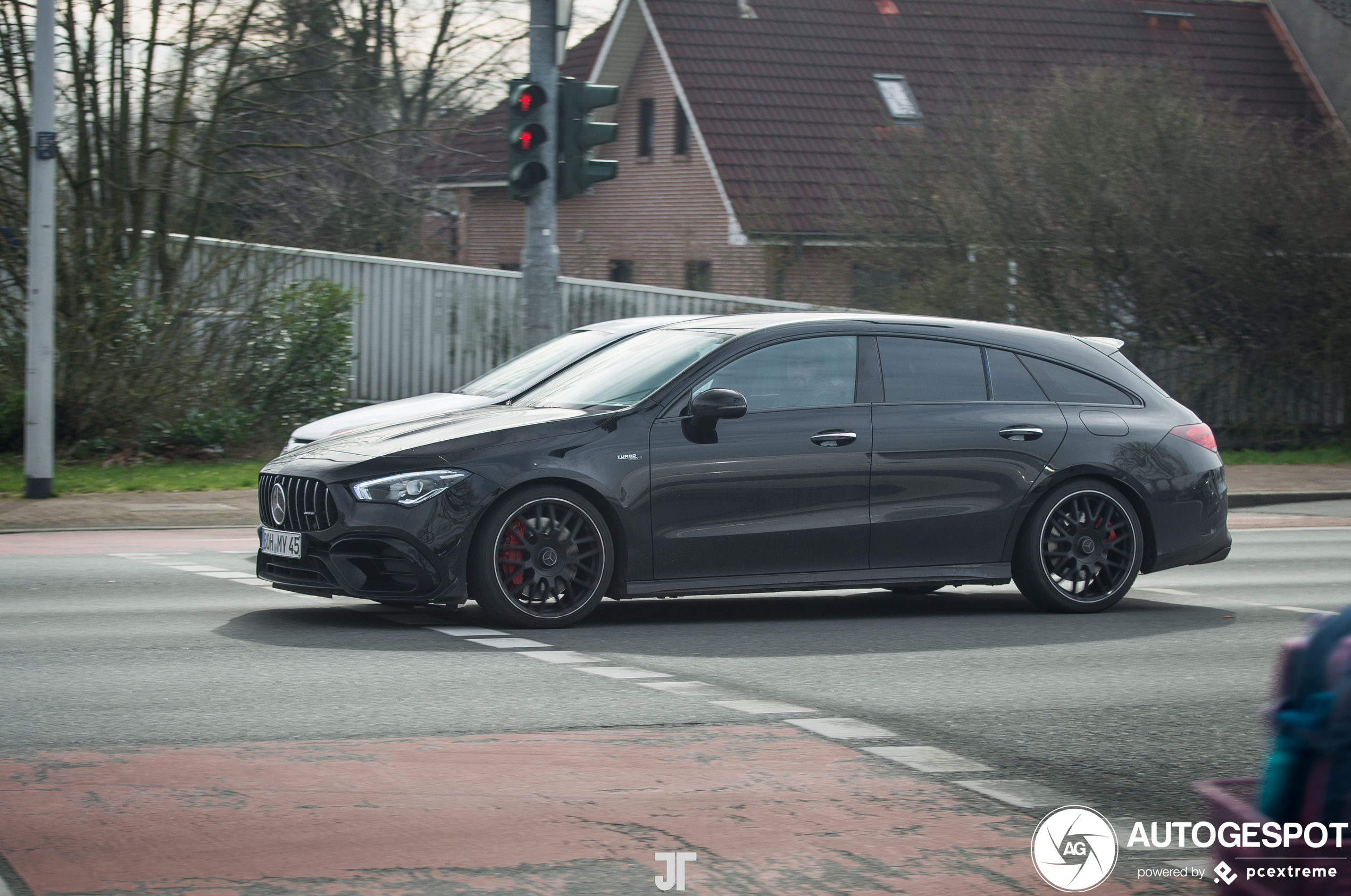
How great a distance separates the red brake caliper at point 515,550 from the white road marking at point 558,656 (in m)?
0.57

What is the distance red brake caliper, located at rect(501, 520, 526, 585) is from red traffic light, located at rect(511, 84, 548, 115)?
6837mm

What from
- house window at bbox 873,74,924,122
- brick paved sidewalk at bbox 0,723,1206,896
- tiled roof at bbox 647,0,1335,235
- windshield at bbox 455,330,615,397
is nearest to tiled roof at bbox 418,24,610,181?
tiled roof at bbox 647,0,1335,235

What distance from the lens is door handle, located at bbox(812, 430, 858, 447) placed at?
9.29 m

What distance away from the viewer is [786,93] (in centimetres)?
3234

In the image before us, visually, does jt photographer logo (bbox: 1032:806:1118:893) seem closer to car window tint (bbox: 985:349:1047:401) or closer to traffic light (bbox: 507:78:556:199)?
car window tint (bbox: 985:349:1047:401)

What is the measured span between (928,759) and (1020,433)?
12.7 feet

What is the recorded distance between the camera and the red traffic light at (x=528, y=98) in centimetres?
1468

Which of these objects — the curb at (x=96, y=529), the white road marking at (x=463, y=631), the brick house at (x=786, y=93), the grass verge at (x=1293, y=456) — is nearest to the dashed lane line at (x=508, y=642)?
the white road marking at (x=463, y=631)

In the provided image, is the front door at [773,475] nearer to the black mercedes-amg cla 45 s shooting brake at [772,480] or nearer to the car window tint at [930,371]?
the black mercedes-amg cla 45 s shooting brake at [772,480]

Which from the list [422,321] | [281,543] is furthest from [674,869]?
[422,321]

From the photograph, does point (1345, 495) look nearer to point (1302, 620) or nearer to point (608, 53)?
point (1302, 620)

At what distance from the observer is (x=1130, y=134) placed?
21969 millimetres

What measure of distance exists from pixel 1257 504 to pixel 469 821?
1493cm

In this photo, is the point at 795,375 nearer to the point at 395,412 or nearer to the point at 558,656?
the point at 558,656
